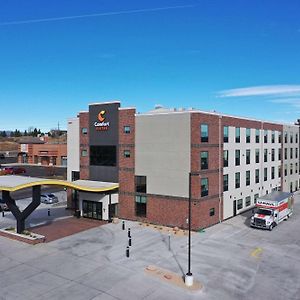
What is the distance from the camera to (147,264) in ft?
88.1

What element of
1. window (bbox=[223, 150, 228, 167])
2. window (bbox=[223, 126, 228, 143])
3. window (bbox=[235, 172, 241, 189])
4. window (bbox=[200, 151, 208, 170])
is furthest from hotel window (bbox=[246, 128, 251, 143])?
window (bbox=[200, 151, 208, 170])

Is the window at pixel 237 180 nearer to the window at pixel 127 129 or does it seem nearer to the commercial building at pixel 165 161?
the commercial building at pixel 165 161

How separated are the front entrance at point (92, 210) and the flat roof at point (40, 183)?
2359mm

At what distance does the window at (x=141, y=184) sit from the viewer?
4101 centimetres

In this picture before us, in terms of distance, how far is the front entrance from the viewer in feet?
139

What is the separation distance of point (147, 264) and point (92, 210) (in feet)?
57.8

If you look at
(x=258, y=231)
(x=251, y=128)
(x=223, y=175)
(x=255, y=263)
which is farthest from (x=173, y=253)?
(x=251, y=128)

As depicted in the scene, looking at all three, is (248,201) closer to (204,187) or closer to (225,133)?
(225,133)

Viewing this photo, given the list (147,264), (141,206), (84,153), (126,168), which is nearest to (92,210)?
(141,206)

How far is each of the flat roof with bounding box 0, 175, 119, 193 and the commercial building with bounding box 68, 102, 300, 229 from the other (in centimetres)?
130

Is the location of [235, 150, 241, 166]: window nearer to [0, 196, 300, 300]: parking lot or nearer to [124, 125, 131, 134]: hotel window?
[0, 196, 300, 300]: parking lot

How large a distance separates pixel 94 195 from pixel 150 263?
1747 centimetres

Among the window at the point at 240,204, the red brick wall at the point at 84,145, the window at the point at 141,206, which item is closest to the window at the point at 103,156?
the red brick wall at the point at 84,145

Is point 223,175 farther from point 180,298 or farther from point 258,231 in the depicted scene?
point 180,298
